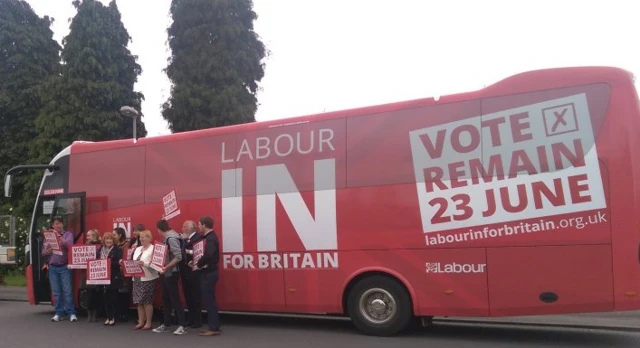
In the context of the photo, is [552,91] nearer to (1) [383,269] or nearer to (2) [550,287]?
(2) [550,287]

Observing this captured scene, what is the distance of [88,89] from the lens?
27.4 meters

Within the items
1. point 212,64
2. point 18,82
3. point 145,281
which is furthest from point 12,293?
point 18,82

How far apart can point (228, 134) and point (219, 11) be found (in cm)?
2020

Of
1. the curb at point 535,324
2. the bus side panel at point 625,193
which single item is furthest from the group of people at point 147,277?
the bus side panel at point 625,193

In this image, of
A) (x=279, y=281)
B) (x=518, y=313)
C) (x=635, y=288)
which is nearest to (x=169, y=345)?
(x=279, y=281)

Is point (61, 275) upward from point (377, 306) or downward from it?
upward

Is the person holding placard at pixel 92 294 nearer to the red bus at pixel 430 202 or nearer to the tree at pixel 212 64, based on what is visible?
the red bus at pixel 430 202

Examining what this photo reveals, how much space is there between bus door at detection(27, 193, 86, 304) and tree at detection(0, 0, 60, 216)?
19.4 meters

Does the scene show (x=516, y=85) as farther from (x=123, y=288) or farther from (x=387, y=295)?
(x=123, y=288)

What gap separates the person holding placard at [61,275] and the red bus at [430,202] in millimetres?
1794

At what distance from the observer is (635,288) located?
686 cm

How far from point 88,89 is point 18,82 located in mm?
4530

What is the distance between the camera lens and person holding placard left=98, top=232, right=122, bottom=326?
9859mm

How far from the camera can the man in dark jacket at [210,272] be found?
335 inches
